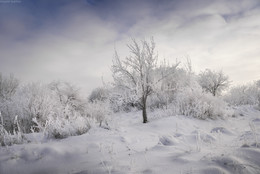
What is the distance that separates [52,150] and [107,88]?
17.7 ft

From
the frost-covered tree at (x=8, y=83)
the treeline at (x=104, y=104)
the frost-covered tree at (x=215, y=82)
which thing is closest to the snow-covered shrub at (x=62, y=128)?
the treeline at (x=104, y=104)

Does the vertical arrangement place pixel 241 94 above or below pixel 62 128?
above

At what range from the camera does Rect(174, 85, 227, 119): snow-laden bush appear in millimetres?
7238

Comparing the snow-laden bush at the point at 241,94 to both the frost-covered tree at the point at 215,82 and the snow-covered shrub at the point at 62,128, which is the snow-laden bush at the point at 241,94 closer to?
the frost-covered tree at the point at 215,82

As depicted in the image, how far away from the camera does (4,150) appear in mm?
2691

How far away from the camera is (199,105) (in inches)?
283

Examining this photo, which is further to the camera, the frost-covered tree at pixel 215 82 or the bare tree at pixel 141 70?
the frost-covered tree at pixel 215 82

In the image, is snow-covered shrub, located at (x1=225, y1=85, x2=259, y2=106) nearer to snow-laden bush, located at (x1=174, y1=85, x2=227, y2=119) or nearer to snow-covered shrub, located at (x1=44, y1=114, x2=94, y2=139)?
snow-laden bush, located at (x1=174, y1=85, x2=227, y2=119)

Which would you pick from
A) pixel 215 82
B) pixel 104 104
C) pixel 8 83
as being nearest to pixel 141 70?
pixel 104 104

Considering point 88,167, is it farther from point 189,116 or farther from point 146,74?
point 189,116

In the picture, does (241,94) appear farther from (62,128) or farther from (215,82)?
(62,128)

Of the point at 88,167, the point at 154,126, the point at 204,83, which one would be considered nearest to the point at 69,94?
the point at 154,126

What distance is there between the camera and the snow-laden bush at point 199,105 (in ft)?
23.7

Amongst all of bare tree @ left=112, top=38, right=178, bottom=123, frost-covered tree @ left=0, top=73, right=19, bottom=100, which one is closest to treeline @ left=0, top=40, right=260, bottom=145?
bare tree @ left=112, top=38, right=178, bottom=123
